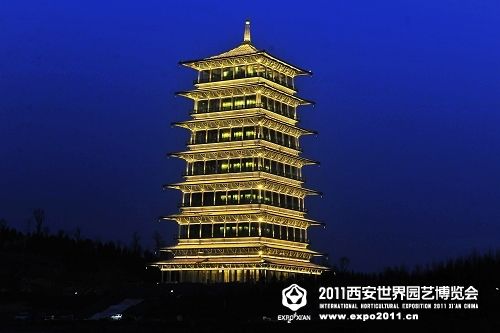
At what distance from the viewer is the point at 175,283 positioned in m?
81.2

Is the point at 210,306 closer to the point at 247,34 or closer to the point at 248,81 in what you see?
the point at 248,81

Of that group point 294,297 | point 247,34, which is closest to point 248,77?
point 247,34

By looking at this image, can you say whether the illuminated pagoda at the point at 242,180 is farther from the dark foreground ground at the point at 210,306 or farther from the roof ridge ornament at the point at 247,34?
the dark foreground ground at the point at 210,306

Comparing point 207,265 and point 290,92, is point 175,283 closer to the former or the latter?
point 207,265

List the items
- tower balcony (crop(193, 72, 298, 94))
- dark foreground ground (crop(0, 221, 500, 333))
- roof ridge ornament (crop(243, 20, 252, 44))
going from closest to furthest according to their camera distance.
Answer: dark foreground ground (crop(0, 221, 500, 333)), tower balcony (crop(193, 72, 298, 94)), roof ridge ornament (crop(243, 20, 252, 44))

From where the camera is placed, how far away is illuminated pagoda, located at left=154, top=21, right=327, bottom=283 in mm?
84688

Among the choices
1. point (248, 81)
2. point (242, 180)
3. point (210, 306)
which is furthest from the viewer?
point (248, 81)

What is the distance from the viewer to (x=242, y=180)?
8594cm

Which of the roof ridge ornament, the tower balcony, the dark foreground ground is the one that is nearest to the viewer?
the dark foreground ground

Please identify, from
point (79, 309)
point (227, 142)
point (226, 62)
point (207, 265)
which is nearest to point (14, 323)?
point (79, 309)

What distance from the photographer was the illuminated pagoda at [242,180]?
84688mm

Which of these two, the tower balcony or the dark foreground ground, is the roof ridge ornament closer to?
the tower balcony

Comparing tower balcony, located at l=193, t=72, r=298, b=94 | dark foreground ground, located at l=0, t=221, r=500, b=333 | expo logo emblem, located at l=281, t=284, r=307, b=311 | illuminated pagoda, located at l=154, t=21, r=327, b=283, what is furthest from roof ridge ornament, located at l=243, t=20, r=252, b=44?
expo logo emblem, located at l=281, t=284, r=307, b=311

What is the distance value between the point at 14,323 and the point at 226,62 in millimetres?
35908
